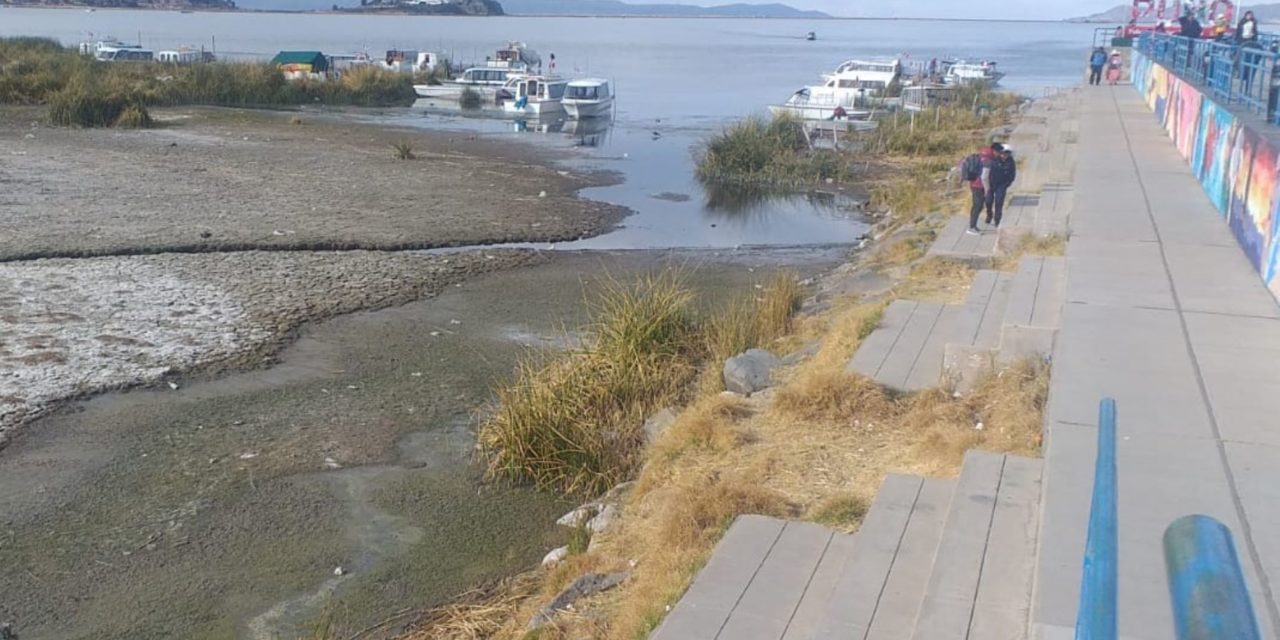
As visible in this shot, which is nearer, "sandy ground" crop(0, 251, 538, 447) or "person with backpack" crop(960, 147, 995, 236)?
"sandy ground" crop(0, 251, 538, 447)

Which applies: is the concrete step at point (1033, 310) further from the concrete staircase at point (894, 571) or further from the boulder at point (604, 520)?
the boulder at point (604, 520)

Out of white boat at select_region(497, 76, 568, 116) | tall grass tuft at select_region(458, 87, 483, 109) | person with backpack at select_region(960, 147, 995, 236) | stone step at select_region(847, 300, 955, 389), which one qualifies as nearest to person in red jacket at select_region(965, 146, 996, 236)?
person with backpack at select_region(960, 147, 995, 236)

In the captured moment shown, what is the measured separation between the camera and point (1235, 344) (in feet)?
22.9

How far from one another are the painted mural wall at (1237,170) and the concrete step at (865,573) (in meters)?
3.94

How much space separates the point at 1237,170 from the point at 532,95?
123 ft

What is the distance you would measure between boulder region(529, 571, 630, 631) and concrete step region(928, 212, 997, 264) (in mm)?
6334

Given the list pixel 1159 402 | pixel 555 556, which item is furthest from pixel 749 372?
pixel 1159 402

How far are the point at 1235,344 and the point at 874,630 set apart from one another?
3.71 m

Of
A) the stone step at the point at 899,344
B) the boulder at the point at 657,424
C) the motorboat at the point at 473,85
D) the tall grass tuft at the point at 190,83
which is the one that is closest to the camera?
the stone step at the point at 899,344

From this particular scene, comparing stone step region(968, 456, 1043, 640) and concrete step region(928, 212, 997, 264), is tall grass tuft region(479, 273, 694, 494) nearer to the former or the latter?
concrete step region(928, 212, 997, 264)

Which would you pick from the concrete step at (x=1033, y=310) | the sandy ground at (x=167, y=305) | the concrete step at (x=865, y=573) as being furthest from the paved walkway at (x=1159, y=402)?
the sandy ground at (x=167, y=305)

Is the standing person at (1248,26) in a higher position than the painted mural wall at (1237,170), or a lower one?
higher

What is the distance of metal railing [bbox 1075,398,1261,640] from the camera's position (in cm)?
146

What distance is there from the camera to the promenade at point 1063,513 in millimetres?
4184
